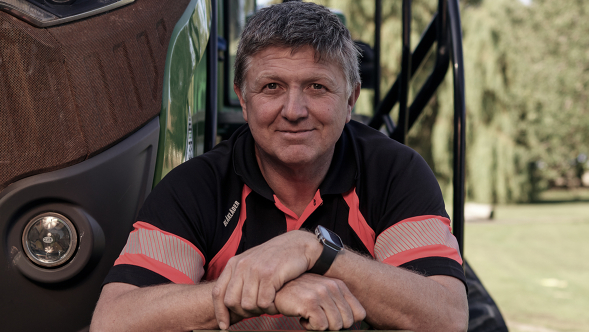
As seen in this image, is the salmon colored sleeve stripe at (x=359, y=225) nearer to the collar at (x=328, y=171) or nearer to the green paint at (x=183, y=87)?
the collar at (x=328, y=171)

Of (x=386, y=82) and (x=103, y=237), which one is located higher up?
(x=103, y=237)

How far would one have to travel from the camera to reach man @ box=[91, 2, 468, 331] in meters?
1.48

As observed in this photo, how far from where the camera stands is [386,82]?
13.3 m

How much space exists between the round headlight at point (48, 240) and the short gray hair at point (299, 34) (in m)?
0.72

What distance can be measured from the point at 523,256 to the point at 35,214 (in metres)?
7.98

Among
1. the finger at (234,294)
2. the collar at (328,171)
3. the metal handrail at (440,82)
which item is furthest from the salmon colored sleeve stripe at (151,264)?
the metal handrail at (440,82)

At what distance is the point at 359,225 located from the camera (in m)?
1.82

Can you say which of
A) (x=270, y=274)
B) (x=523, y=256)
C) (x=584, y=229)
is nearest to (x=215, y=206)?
(x=270, y=274)

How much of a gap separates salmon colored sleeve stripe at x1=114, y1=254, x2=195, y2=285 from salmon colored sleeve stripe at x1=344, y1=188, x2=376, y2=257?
564 mm

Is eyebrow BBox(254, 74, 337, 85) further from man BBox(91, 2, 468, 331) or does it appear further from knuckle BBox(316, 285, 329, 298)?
knuckle BBox(316, 285, 329, 298)

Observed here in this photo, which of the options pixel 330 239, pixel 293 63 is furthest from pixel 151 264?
pixel 293 63

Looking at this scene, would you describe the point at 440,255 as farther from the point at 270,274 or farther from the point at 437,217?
the point at 270,274

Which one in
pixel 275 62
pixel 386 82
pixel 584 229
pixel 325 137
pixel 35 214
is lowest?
pixel 584 229

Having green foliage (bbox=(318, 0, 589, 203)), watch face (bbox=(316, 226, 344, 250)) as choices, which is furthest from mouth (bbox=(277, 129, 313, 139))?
green foliage (bbox=(318, 0, 589, 203))
